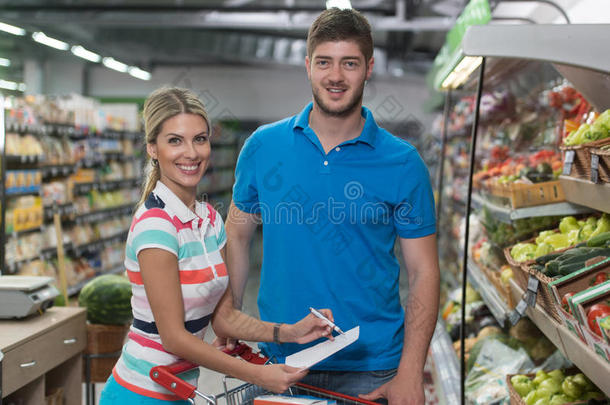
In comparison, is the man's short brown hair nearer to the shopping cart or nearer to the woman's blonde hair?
the woman's blonde hair

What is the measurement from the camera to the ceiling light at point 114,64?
51.4 feet

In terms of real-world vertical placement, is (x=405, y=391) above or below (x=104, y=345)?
above

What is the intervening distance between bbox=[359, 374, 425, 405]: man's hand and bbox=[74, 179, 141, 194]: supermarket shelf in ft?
19.9

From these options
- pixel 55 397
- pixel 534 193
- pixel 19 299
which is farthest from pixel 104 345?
pixel 534 193

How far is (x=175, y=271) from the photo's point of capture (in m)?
1.64

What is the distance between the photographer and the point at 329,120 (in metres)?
2.06

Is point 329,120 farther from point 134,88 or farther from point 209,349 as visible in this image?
point 134,88

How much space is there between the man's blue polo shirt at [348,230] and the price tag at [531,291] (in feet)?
2.11

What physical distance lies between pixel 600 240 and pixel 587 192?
189 mm

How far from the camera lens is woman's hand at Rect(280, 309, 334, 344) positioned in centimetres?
172

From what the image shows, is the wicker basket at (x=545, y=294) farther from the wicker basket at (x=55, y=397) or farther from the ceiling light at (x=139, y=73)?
the ceiling light at (x=139, y=73)

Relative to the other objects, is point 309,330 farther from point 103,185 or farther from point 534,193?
point 103,185

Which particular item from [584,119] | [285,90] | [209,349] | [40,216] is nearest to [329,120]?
[209,349]

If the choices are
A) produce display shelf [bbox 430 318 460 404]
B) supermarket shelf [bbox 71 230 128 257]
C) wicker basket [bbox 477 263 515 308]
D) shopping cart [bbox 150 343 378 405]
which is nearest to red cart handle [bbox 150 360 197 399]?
shopping cart [bbox 150 343 378 405]
